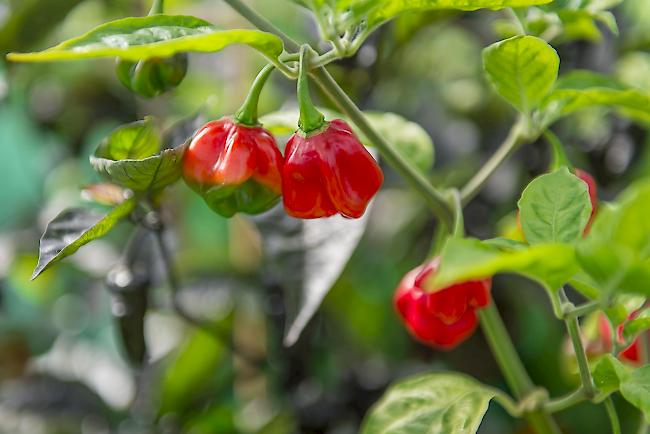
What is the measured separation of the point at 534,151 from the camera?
1158mm

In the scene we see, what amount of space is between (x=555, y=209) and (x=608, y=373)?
13 centimetres

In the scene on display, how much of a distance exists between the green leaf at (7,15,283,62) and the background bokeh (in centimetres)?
44

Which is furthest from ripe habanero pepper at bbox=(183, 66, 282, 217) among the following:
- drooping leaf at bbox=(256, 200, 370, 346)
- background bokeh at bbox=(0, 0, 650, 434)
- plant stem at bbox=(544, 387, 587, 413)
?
background bokeh at bbox=(0, 0, 650, 434)

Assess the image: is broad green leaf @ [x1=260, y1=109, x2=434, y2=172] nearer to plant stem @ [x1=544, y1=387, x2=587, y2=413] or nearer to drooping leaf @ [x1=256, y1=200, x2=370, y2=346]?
drooping leaf @ [x1=256, y1=200, x2=370, y2=346]

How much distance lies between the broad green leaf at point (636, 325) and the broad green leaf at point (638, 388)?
0.14ft

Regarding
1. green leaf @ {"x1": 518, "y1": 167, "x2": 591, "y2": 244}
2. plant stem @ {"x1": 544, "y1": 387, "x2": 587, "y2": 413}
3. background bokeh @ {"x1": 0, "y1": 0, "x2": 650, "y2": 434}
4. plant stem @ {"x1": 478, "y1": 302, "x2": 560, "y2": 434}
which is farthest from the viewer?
background bokeh @ {"x1": 0, "y1": 0, "x2": 650, "y2": 434}

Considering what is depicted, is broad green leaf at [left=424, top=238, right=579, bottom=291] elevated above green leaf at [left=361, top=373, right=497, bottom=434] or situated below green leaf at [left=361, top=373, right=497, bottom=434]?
above

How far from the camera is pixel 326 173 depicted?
1.93 feet

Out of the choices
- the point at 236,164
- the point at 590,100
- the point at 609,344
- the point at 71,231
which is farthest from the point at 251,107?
the point at 609,344

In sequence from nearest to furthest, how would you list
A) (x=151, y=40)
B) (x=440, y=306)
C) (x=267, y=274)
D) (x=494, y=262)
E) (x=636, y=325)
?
(x=494, y=262) → (x=151, y=40) → (x=636, y=325) → (x=440, y=306) → (x=267, y=274)

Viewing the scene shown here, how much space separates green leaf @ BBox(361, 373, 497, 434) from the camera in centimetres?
67

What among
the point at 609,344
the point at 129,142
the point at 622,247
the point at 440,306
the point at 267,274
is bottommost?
the point at 267,274

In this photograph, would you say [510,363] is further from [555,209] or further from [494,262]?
[494,262]

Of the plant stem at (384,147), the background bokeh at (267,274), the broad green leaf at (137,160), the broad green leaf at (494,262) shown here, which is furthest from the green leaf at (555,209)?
the background bokeh at (267,274)
